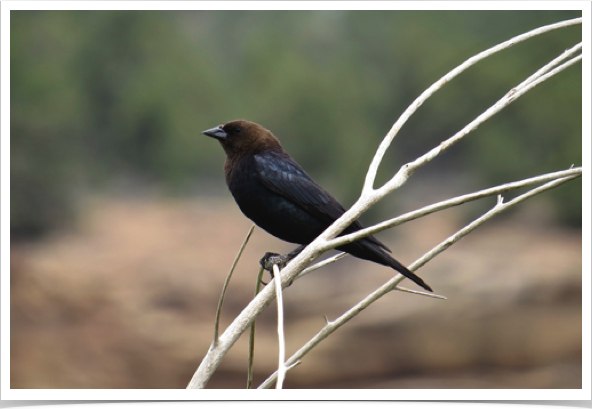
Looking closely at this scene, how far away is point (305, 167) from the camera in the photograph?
15.3 metres

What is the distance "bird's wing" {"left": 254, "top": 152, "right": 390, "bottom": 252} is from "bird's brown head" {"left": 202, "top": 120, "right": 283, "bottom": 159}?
0.39 feet

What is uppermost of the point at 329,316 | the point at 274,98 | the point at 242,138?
the point at 274,98

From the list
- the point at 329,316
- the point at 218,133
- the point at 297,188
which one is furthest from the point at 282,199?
the point at 329,316

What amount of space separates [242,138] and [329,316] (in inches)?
421

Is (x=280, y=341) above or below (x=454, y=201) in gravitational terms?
below

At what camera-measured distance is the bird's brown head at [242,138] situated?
3430 millimetres

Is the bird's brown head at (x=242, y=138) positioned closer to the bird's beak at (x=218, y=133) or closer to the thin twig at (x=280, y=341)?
the bird's beak at (x=218, y=133)

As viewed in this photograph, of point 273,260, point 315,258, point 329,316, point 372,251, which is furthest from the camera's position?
point 329,316

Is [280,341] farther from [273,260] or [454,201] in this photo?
[273,260]

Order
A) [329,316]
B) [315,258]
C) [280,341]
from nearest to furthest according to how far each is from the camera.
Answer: [280,341] → [315,258] → [329,316]

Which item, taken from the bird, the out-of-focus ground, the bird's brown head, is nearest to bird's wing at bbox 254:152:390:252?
the bird

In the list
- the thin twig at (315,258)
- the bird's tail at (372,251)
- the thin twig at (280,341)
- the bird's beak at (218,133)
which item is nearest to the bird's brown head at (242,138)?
the bird's beak at (218,133)

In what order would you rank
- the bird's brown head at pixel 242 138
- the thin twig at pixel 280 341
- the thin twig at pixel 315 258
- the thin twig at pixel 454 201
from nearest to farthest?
the thin twig at pixel 280 341
the thin twig at pixel 454 201
the thin twig at pixel 315 258
the bird's brown head at pixel 242 138

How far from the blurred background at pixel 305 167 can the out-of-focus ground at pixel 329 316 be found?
50 millimetres
